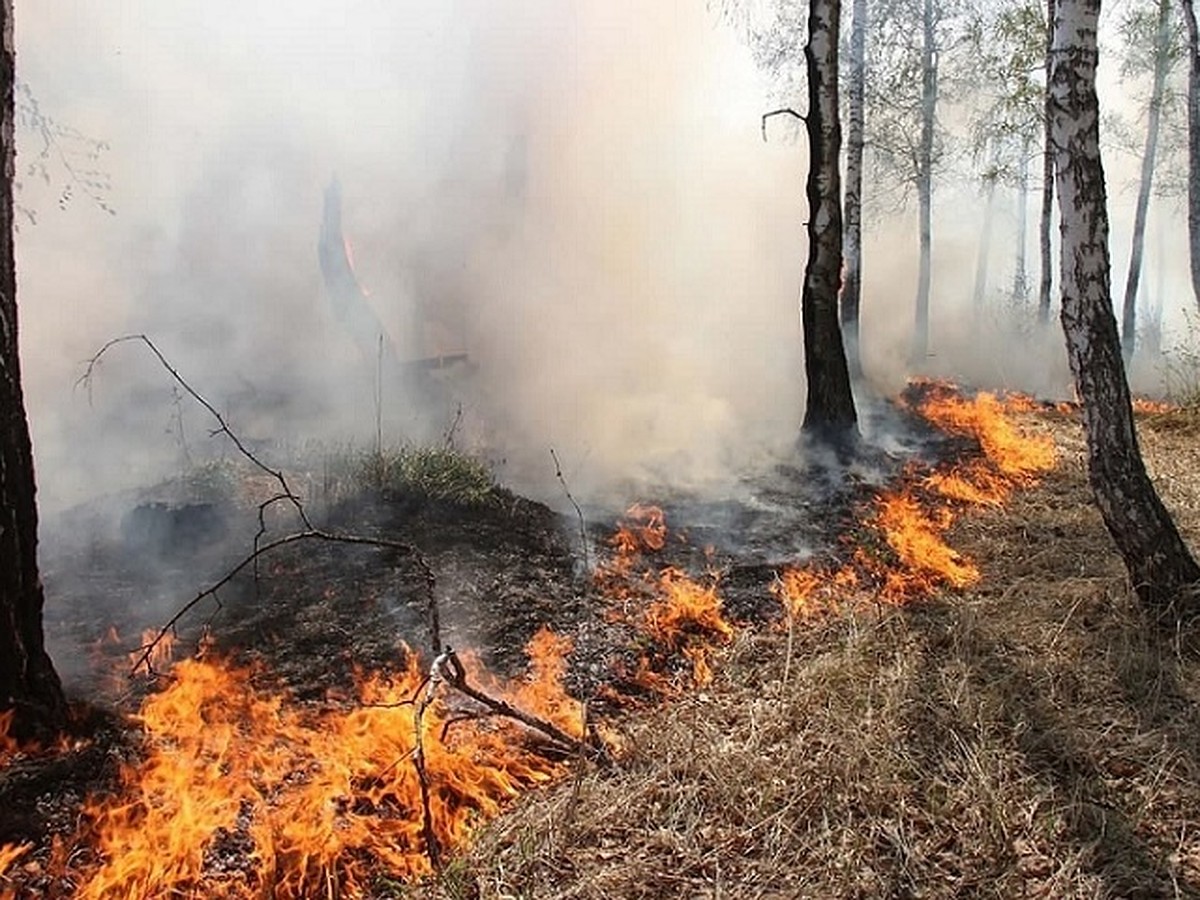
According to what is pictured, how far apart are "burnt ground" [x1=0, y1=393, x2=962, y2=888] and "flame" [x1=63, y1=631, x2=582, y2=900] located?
18cm

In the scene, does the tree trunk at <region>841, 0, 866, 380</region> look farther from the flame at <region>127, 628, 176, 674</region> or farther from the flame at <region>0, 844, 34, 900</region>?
the flame at <region>0, 844, 34, 900</region>

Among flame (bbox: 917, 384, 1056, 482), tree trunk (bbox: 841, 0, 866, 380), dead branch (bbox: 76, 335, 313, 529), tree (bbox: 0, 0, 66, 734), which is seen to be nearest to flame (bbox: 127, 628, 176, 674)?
tree (bbox: 0, 0, 66, 734)

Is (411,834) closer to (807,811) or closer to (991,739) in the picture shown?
(807,811)

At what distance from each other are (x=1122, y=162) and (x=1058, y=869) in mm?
46644

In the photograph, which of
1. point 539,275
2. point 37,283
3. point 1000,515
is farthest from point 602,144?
point 1000,515

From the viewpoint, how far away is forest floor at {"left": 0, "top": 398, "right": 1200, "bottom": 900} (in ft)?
9.43

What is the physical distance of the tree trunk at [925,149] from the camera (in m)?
16.3

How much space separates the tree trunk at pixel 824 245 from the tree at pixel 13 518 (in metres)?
6.75

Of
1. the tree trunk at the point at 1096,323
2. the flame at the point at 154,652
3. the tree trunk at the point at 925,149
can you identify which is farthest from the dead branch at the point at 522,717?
the tree trunk at the point at 925,149

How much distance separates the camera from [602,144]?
44.5ft

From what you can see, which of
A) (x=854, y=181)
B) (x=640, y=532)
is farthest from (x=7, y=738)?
(x=854, y=181)

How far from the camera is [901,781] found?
3184mm

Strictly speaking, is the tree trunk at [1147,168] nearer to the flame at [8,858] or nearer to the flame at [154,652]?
the flame at [154,652]

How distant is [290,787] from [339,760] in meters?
0.22
